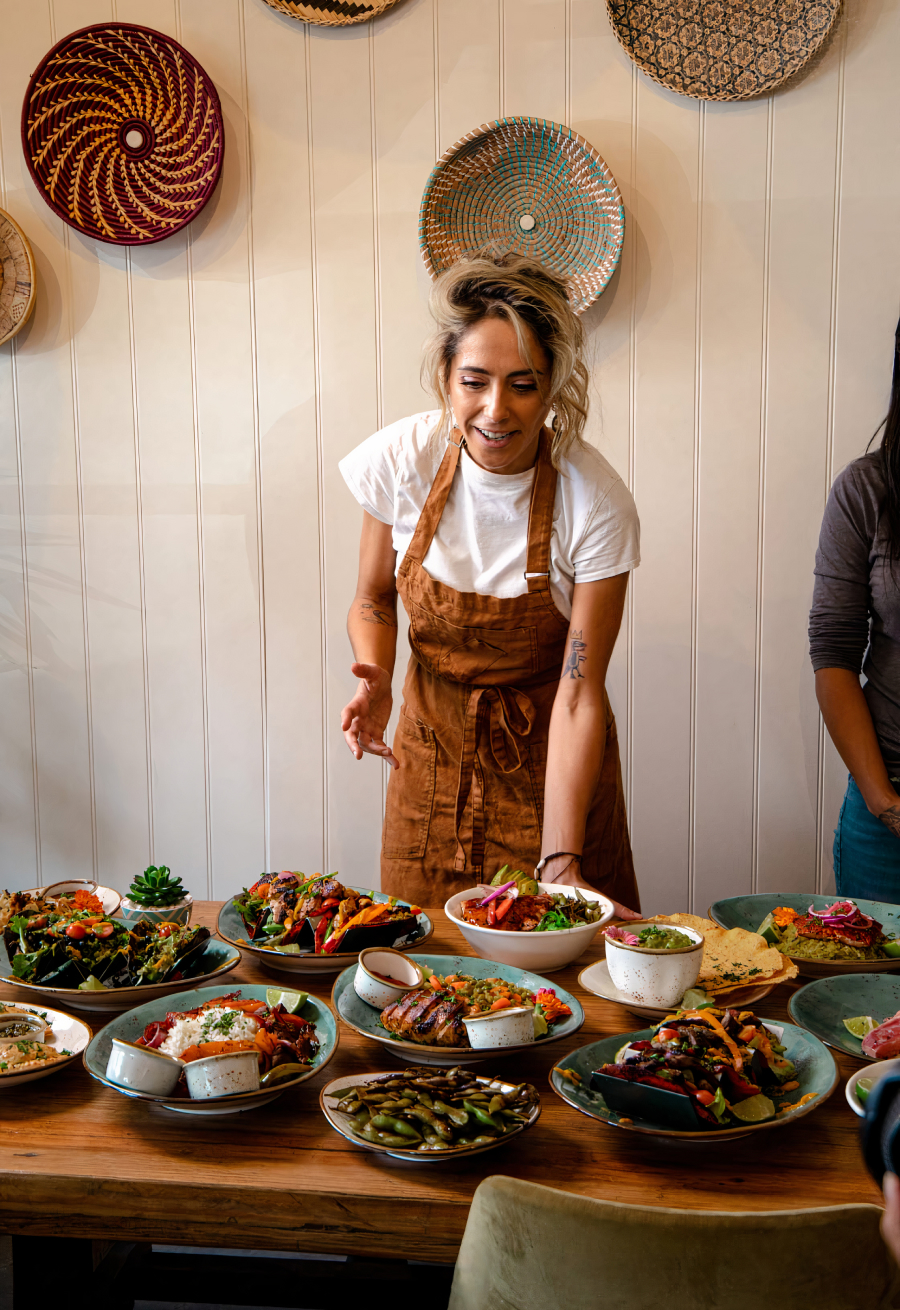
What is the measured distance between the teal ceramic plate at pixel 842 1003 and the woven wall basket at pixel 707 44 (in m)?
2.13

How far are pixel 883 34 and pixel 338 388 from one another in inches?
61.8

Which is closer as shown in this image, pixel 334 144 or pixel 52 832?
pixel 334 144

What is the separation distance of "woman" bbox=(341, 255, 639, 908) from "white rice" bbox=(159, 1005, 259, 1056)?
2.17 ft

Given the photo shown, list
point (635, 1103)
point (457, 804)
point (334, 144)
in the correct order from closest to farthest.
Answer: point (635, 1103)
point (457, 804)
point (334, 144)

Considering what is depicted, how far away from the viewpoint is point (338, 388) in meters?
2.60

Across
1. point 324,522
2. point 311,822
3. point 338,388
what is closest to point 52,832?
point 311,822

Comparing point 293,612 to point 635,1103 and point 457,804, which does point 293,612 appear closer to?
point 457,804

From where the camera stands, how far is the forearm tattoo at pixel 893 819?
1.82 m

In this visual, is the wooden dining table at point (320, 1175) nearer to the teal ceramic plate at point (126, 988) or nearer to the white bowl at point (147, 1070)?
the white bowl at point (147, 1070)

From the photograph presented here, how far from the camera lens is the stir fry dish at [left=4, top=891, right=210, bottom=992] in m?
1.21

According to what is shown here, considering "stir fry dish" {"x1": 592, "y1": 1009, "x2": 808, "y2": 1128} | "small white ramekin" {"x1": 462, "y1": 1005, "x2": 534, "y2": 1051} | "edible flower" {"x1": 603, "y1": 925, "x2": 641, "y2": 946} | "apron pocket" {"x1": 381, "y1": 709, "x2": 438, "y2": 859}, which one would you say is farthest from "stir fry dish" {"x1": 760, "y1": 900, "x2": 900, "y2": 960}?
"apron pocket" {"x1": 381, "y1": 709, "x2": 438, "y2": 859}

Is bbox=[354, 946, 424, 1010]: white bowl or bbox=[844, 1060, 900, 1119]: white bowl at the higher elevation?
bbox=[354, 946, 424, 1010]: white bowl

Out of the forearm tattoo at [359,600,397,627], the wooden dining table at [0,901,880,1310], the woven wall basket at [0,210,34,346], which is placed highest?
the woven wall basket at [0,210,34,346]

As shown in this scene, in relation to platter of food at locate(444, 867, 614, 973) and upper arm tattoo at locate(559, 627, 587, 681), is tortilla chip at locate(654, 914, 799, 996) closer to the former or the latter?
platter of food at locate(444, 867, 614, 973)
